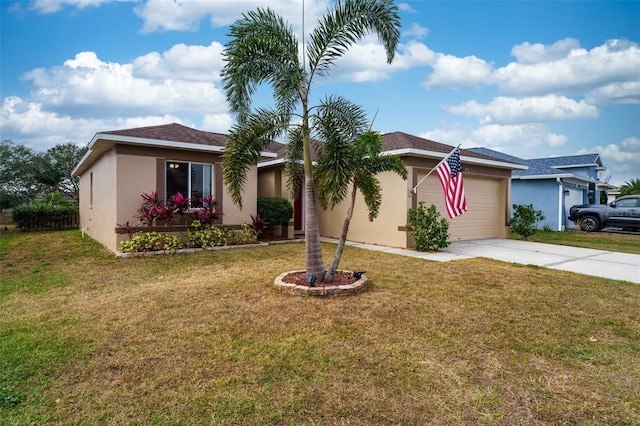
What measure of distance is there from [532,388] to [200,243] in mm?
8297

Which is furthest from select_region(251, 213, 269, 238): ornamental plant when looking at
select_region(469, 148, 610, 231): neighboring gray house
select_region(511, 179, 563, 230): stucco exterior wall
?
select_region(511, 179, 563, 230): stucco exterior wall

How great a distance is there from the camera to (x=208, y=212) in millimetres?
9570

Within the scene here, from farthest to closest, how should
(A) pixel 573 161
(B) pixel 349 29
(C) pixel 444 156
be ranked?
(A) pixel 573 161
(C) pixel 444 156
(B) pixel 349 29

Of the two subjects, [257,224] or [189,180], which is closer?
[189,180]

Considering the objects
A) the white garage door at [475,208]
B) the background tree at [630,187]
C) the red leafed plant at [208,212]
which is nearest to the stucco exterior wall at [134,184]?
the red leafed plant at [208,212]

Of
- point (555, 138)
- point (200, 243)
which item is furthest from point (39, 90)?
point (555, 138)

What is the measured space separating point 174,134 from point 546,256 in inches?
402

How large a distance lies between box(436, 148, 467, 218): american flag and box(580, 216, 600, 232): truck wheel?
12.6 m

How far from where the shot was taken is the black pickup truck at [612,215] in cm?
1538

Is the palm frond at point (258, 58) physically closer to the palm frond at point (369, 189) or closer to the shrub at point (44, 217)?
the palm frond at point (369, 189)

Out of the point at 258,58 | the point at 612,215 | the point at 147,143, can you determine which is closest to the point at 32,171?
the point at 147,143

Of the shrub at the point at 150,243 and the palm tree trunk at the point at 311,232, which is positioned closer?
the palm tree trunk at the point at 311,232

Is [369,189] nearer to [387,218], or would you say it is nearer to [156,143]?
[387,218]

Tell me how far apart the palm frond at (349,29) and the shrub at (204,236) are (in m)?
5.72
